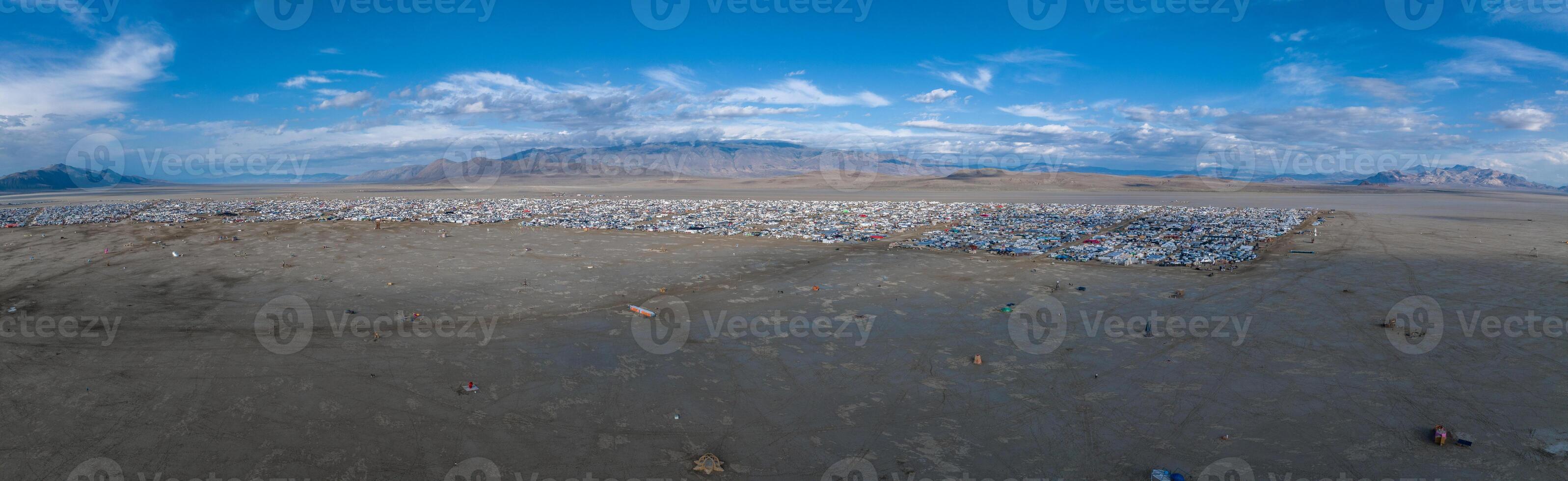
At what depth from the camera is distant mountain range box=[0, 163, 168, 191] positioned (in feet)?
451

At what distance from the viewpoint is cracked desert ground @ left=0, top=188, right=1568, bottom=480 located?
842 centimetres

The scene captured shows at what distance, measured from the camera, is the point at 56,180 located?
155 m

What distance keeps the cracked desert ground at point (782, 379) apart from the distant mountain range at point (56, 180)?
18367 centimetres

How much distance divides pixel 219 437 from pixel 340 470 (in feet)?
7.97

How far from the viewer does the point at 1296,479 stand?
25.7 ft

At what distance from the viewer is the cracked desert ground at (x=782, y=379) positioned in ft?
27.6

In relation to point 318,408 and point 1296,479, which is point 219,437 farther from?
point 1296,479

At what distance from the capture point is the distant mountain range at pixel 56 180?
13750 centimetres

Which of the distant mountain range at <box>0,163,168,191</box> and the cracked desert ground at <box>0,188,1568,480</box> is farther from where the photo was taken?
the distant mountain range at <box>0,163,168,191</box>

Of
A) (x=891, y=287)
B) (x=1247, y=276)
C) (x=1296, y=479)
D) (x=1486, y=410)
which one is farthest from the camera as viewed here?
(x=1247, y=276)

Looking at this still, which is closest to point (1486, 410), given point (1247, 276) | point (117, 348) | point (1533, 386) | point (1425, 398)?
point (1425, 398)

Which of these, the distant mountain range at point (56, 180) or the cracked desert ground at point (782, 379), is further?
the distant mountain range at point (56, 180)

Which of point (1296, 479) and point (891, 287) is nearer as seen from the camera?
point (1296, 479)

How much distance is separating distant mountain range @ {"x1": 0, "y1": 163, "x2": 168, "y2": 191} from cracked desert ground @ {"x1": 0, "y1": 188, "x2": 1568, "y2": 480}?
184 m
